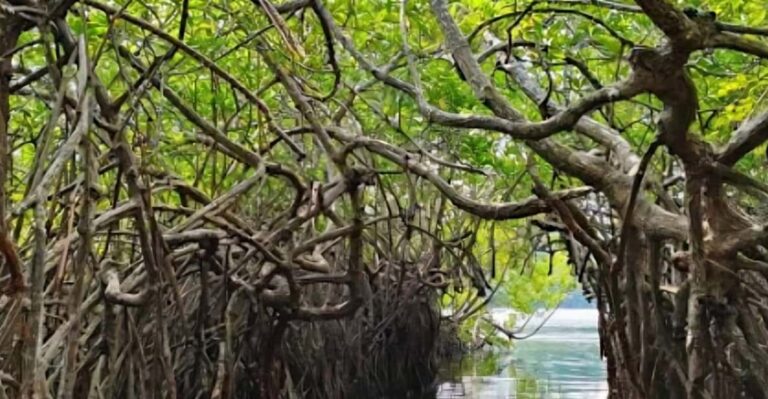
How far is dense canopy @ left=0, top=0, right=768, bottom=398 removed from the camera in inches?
114

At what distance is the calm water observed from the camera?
1089 cm

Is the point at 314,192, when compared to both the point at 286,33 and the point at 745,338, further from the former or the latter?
the point at 286,33

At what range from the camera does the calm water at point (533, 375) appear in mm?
10891

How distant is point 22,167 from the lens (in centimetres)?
723

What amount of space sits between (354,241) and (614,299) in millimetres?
1441

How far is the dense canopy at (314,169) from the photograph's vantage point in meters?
2.90

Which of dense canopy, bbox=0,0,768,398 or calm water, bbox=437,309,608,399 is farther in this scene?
calm water, bbox=437,309,608,399

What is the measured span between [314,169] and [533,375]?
7.21 meters

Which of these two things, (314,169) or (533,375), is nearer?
(314,169)

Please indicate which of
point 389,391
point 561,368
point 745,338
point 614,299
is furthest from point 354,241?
point 561,368

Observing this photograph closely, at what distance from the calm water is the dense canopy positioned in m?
3.45

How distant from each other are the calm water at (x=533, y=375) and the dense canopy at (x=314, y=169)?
345 cm

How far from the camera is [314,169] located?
22.9ft

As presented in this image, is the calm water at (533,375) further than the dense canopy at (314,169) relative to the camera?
Yes
